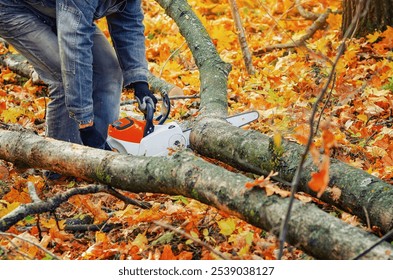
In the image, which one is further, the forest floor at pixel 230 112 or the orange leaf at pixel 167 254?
the forest floor at pixel 230 112

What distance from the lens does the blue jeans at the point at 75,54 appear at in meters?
3.41

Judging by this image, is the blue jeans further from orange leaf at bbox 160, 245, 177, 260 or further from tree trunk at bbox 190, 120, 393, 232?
orange leaf at bbox 160, 245, 177, 260

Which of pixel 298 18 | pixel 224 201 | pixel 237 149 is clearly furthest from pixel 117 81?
pixel 298 18

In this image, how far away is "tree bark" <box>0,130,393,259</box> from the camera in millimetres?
2023

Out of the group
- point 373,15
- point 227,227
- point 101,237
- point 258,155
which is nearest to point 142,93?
point 258,155

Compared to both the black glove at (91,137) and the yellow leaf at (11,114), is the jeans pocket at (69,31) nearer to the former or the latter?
the black glove at (91,137)

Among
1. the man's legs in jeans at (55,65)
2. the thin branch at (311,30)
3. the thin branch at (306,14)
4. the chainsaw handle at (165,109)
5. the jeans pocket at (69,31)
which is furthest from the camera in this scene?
the thin branch at (306,14)

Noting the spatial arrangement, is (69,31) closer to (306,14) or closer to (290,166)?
(290,166)

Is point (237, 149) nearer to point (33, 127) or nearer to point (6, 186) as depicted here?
point (6, 186)

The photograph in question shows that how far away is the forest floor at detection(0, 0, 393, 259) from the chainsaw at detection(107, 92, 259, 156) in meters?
0.32

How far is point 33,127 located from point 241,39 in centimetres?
196

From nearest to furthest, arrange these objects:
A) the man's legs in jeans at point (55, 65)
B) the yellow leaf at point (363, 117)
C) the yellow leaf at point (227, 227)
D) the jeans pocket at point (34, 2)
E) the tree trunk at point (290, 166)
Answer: the tree trunk at point (290, 166)
the yellow leaf at point (227, 227)
the jeans pocket at point (34, 2)
the man's legs in jeans at point (55, 65)
the yellow leaf at point (363, 117)

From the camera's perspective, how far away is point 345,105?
14.0ft

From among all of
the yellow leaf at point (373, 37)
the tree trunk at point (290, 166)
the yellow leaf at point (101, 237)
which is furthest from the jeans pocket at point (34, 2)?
the yellow leaf at point (373, 37)
